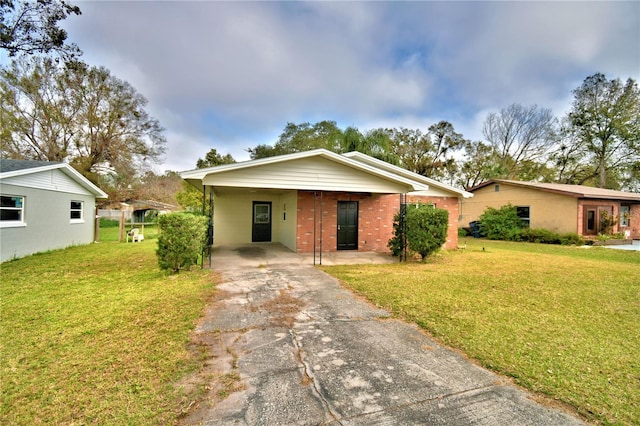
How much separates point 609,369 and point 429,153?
102 feet

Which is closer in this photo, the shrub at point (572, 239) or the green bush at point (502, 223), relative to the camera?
the shrub at point (572, 239)

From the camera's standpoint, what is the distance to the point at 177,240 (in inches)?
267

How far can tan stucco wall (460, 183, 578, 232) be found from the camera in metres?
16.6

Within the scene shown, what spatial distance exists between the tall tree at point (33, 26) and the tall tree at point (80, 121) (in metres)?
15.2

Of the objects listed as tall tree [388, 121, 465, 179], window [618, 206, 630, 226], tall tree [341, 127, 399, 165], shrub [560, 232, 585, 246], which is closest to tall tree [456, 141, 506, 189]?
tall tree [388, 121, 465, 179]

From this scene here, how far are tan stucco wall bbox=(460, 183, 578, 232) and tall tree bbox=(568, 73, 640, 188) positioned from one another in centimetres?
1931

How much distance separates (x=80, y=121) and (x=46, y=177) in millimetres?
13771

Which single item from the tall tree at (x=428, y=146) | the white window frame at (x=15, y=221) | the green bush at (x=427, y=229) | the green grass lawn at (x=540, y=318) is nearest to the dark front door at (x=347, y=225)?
the green bush at (x=427, y=229)

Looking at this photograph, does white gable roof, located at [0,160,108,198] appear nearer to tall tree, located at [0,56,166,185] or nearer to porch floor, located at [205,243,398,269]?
porch floor, located at [205,243,398,269]

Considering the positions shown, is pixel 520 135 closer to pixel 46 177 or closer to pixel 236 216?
pixel 236 216

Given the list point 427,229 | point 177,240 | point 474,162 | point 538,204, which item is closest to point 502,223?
point 538,204

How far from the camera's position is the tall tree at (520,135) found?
3102 centimetres

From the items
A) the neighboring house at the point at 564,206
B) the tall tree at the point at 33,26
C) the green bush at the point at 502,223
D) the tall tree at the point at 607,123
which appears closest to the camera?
the tall tree at the point at 33,26

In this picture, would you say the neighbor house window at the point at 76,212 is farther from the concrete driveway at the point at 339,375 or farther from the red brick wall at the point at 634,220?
the red brick wall at the point at 634,220
